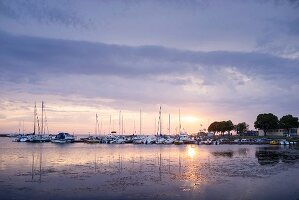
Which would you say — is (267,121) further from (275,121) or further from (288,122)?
(288,122)

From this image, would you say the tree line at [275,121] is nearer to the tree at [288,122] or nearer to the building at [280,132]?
the tree at [288,122]

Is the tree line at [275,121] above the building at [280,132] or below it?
above

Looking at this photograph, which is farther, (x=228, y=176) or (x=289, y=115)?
(x=289, y=115)

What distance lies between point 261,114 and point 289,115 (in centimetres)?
1332

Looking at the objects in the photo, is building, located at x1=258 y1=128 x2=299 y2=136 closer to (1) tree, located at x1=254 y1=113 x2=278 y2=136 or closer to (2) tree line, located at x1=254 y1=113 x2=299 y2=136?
(2) tree line, located at x1=254 y1=113 x2=299 y2=136

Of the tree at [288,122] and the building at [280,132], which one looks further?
the building at [280,132]

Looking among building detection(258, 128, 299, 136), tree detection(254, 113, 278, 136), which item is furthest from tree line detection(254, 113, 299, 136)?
building detection(258, 128, 299, 136)

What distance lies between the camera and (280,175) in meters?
39.7

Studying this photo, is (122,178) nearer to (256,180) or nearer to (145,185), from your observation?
(145,185)

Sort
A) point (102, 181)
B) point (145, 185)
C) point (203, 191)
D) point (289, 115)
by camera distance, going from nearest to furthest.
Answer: point (203, 191), point (145, 185), point (102, 181), point (289, 115)

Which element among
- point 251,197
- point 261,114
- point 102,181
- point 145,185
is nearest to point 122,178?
point 102,181

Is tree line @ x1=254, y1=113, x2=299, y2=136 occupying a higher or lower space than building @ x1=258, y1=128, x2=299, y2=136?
higher

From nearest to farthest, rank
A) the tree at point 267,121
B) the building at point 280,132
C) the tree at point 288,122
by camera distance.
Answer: the tree at point 288,122 < the tree at point 267,121 < the building at point 280,132

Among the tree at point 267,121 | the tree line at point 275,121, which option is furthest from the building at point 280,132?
the tree at point 267,121
